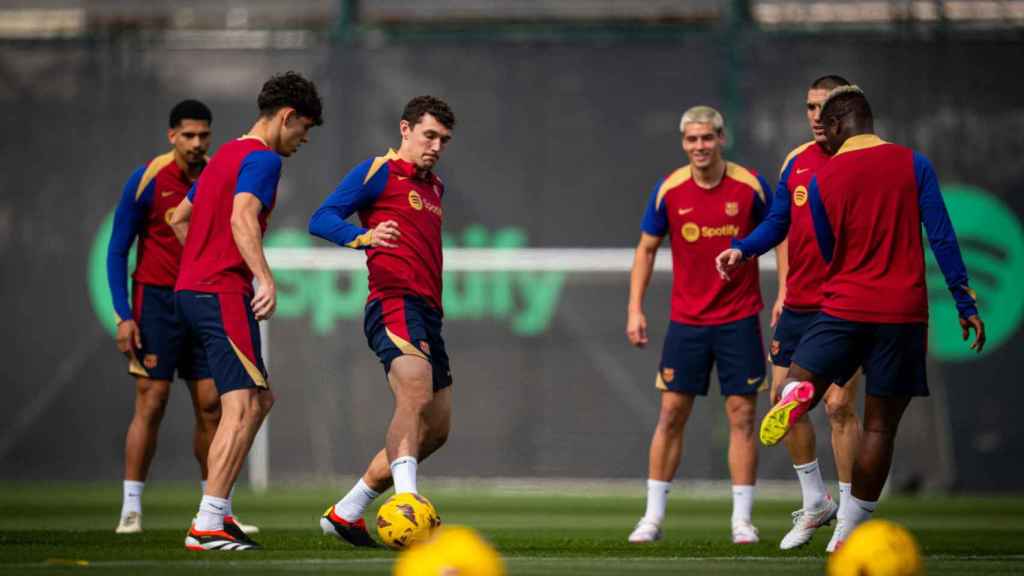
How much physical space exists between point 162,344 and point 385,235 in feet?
8.29

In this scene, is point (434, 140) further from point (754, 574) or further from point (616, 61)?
point (616, 61)

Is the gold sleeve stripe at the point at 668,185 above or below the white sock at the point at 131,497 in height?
above

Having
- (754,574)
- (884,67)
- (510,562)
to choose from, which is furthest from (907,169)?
(884,67)

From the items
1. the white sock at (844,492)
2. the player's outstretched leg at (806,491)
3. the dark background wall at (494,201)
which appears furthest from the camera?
the dark background wall at (494,201)

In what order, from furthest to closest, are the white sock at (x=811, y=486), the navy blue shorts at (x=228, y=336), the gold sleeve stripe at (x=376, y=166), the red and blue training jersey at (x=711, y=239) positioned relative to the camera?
the red and blue training jersey at (x=711, y=239), the white sock at (x=811, y=486), the gold sleeve stripe at (x=376, y=166), the navy blue shorts at (x=228, y=336)

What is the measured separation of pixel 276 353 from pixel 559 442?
8.81ft

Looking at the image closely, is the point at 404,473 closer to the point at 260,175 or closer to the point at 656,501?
the point at 260,175

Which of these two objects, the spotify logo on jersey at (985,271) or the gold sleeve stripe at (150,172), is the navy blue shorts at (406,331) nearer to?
the gold sleeve stripe at (150,172)

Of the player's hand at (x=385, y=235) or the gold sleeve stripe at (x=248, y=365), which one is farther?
the gold sleeve stripe at (x=248, y=365)

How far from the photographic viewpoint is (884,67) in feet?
48.8

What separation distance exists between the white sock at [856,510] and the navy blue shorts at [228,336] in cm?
269

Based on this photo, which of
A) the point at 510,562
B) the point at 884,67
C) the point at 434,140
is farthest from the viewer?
the point at 884,67

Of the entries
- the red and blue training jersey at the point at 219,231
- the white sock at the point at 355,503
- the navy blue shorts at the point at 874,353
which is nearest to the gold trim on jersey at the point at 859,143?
the navy blue shorts at the point at 874,353

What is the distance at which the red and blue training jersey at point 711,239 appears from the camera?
9.20 metres
